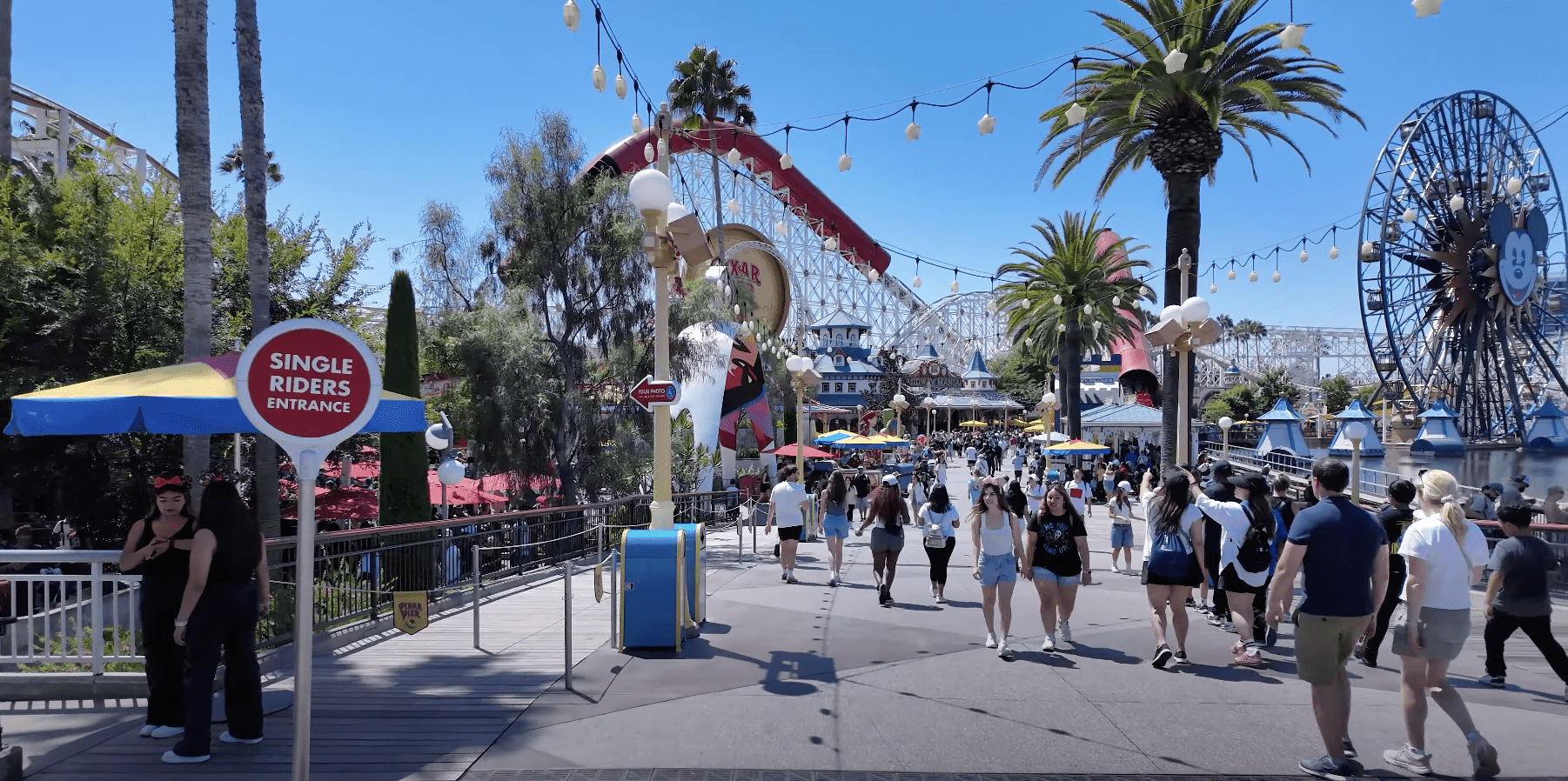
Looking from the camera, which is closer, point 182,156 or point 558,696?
point 558,696

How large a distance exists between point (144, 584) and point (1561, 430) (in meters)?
62.0

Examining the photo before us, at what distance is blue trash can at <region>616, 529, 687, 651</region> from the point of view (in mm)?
7246

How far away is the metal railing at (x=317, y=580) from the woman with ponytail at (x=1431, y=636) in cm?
554

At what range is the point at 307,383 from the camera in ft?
12.1

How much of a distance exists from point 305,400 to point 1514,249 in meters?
50.5

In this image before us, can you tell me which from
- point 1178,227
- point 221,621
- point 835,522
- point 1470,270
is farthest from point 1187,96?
point 1470,270

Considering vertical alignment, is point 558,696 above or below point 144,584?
below

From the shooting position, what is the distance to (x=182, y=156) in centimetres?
843

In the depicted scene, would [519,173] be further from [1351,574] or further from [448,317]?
[1351,574]

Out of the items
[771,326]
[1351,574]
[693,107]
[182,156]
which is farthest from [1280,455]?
[182,156]

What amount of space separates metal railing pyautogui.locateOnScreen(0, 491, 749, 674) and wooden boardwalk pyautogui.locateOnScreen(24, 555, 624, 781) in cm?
60

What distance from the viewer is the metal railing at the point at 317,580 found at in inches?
241

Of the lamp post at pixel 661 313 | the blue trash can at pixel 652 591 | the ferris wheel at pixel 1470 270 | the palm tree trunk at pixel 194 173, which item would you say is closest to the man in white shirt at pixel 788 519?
the lamp post at pixel 661 313

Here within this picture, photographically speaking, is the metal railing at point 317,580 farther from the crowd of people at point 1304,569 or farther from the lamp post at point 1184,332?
the lamp post at point 1184,332
